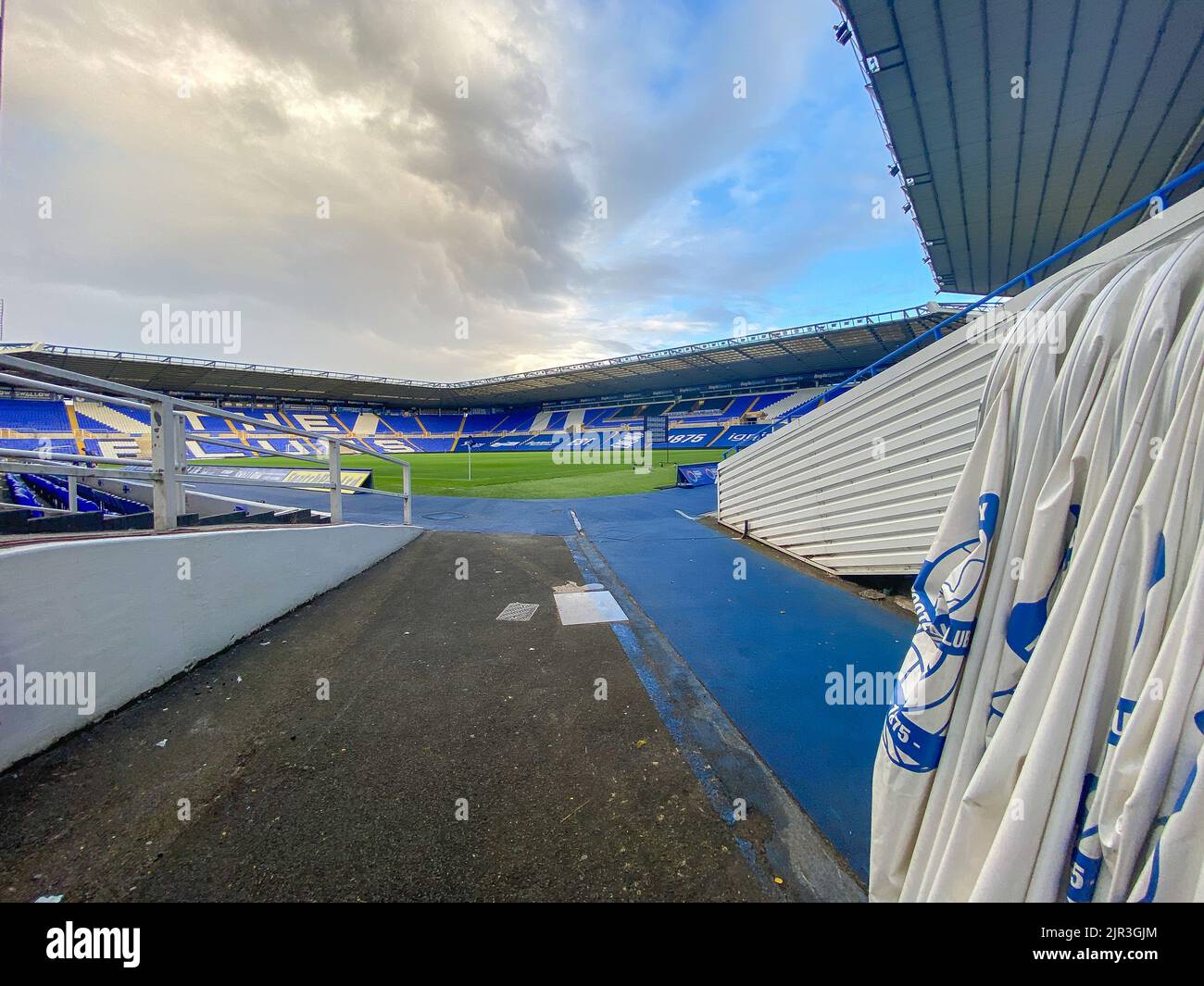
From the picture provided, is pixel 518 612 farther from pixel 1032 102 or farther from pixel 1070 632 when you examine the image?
pixel 1032 102

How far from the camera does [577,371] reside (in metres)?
43.6

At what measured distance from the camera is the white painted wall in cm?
198

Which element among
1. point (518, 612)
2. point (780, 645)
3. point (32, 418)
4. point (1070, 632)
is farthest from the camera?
point (32, 418)

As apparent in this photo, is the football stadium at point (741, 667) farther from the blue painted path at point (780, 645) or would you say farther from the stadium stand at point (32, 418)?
the stadium stand at point (32, 418)

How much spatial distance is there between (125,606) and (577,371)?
4296 cm

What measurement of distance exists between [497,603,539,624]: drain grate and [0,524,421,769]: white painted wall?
1809mm

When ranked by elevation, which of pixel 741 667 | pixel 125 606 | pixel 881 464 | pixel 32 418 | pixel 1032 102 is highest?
pixel 32 418

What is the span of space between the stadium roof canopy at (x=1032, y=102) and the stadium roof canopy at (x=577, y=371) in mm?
18380

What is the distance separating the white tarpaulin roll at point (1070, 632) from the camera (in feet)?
3.28

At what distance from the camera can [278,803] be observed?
5.98 ft

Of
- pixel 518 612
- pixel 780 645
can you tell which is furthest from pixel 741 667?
pixel 518 612

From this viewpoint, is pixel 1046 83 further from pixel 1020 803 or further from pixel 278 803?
pixel 278 803

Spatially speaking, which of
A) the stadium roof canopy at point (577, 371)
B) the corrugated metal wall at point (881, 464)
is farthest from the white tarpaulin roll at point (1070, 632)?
the stadium roof canopy at point (577, 371)
